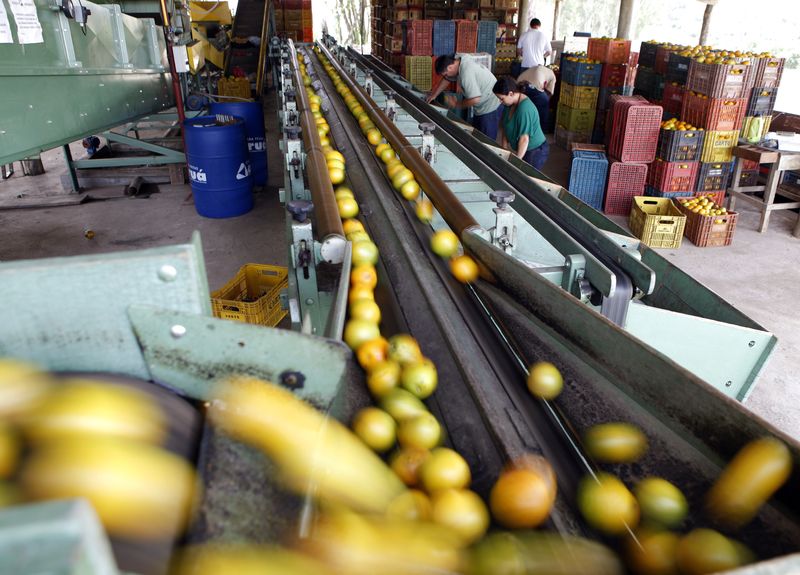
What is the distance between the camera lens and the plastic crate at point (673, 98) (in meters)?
6.57

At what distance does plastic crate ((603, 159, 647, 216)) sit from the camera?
6.23 metres

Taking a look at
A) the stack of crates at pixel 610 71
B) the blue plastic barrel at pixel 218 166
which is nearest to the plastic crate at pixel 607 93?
the stack of crates at pixel 610 71

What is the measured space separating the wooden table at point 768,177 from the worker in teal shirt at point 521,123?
220 centimetres

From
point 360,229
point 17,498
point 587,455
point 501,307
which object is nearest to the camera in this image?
point 17,498

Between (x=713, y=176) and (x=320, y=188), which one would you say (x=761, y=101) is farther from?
(x=320, y=188)

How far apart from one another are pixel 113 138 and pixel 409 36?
6538 millimetres

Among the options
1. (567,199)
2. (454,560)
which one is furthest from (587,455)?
(567,199)

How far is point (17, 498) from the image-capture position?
0.72 m

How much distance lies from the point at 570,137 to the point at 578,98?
621 millimetres

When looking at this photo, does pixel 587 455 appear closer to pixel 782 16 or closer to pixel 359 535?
pixel 359 535

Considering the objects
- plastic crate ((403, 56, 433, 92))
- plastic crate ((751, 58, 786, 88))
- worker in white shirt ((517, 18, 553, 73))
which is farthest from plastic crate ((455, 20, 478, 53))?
plastic crate ((751, 58, 786, 88))

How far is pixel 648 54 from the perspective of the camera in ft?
25.6

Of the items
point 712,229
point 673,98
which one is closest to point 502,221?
point 712,229

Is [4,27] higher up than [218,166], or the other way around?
[4,27]
